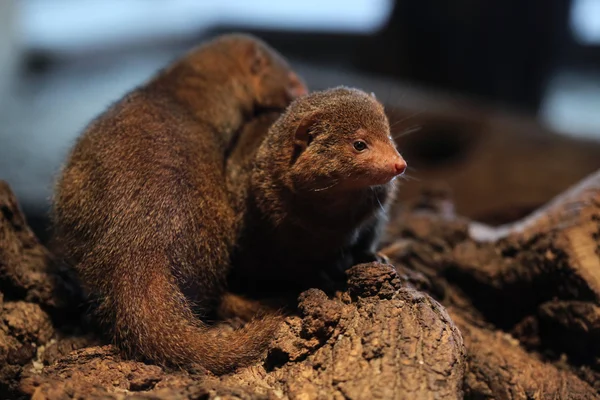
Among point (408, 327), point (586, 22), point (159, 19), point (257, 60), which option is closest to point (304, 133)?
point (408, 327)

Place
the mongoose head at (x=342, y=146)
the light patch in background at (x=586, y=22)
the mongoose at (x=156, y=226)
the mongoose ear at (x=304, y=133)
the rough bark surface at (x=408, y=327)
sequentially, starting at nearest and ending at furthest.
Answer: the rough bark surface at (x=408, y=327), the mongoose at (x=156, y=226), the mongoose head at (x=342, y=146), the mongoose ear at (x=304, y=133), the light patch in background at (x=586, y=22)

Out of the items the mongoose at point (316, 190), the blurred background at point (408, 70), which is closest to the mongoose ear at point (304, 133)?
the mongoose at point (316, 190)

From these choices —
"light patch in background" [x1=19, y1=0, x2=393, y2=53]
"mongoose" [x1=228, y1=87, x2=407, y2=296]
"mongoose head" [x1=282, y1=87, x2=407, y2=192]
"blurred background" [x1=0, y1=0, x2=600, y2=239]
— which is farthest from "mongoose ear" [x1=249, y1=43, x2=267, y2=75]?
"light patch in background" [x1=19, y1=0, x2=393, y2=53]

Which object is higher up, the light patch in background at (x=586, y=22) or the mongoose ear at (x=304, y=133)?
the mongoose ear at (x=304, y=133)

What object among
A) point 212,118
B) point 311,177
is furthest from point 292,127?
point 212,118

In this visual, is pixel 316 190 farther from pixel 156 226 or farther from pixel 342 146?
pixel 156 226

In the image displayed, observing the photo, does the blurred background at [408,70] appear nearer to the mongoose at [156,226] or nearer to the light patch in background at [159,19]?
the light patch in background at [159,19]

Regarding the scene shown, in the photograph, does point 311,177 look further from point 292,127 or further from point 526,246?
point 526,246
